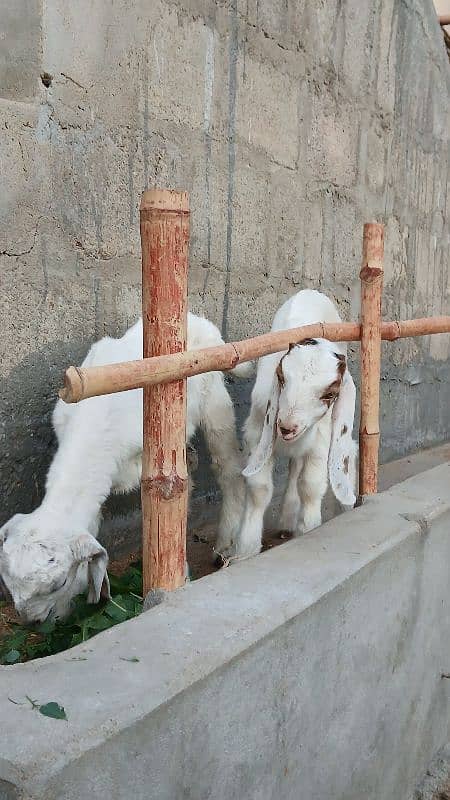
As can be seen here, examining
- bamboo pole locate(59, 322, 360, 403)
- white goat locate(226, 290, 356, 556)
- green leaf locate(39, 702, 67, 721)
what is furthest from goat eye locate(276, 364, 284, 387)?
green leaf locate(39, 702, 67, 721)

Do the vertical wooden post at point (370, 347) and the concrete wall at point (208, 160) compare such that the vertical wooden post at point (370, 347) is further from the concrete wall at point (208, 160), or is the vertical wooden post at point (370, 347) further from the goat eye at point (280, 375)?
the concrete wall at point (208, 160)

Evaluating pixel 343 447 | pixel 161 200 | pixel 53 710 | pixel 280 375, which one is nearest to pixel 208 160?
pixel 280 375

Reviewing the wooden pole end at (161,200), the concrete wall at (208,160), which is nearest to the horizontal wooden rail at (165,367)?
the wooden pole end at (161,200)

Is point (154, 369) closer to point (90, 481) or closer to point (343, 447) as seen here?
point (90, 481)

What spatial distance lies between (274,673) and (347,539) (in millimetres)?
691

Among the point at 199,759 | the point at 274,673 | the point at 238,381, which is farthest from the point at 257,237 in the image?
the point at 199,759

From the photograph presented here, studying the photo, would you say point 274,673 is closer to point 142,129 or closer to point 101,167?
point 101,167

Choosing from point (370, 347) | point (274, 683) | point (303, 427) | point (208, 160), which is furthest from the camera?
point (208, 160)

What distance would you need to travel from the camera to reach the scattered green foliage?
242 cm

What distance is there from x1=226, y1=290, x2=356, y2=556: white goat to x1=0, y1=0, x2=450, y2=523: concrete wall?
75 cm

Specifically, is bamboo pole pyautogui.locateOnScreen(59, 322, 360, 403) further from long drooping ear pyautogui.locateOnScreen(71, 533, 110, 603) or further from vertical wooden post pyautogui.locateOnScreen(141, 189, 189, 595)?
long drooping ear pyautogui.locateOnScreen(71, 533, 110, 603)

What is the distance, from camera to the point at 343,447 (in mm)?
2953

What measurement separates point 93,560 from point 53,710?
1.06 m

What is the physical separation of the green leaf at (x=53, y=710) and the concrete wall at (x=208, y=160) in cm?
171
